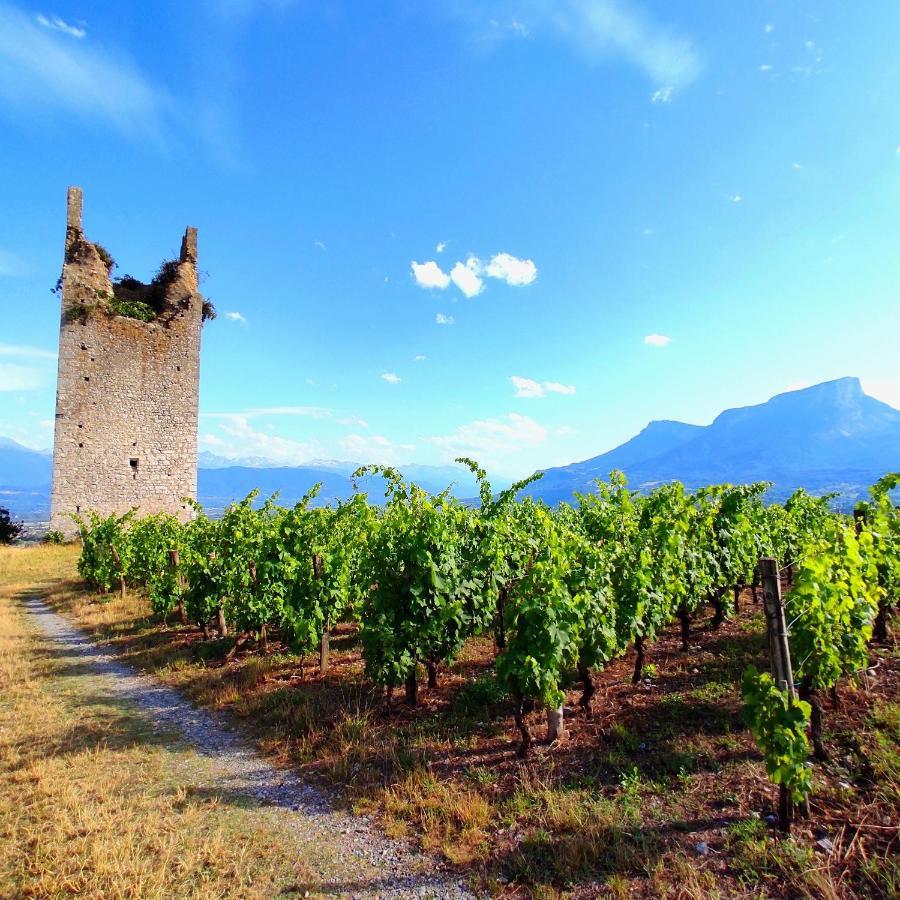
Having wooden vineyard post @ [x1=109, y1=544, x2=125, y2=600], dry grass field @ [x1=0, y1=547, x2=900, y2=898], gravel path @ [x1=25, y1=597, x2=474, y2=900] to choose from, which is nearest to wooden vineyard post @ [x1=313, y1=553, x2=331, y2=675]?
dry grass field @ [x1=0, y1=547, x2=900, y2=898]

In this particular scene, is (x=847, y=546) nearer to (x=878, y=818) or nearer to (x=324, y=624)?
(x=878, y=818)

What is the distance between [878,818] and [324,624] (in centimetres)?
729

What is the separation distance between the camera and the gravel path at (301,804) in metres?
3.46

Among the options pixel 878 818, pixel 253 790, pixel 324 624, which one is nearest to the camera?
pixel 878 818

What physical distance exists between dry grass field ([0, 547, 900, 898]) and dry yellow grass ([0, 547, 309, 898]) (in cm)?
2

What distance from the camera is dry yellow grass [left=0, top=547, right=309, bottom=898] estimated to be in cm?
343

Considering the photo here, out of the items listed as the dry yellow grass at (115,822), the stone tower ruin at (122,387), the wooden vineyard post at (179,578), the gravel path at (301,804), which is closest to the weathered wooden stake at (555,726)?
the gravel path at (301,804)

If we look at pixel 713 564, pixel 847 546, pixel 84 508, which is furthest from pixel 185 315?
pixel 847 546

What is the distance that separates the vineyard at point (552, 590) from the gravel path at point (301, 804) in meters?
1.48

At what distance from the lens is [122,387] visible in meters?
24.2

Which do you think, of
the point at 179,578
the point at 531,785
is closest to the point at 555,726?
the point at 531,785

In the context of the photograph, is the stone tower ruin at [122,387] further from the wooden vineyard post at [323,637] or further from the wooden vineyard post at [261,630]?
the wooden vineyard post at [323,637]

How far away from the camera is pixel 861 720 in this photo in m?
4.96

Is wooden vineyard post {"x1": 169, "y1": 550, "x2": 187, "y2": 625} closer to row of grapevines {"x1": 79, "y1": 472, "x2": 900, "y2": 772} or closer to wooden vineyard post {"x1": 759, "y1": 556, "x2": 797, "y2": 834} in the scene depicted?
row of grapevines {"x1": 79, "y1": 472, "x2": 900, "y2": 772}
